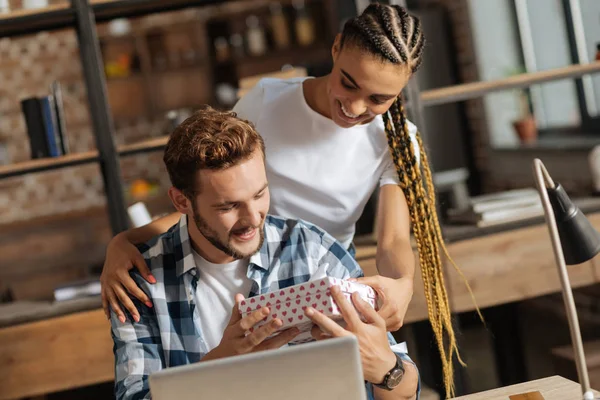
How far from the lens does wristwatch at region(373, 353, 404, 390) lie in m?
1.55

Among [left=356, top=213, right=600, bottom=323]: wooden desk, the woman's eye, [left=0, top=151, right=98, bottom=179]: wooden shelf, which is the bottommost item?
[left=356, top=213, right=600, bottom=323]: wooden desk

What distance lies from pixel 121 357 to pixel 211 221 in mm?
334

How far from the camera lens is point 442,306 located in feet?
7.18

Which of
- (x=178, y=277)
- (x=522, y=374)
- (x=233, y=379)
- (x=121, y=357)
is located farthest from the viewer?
(x=522, y=374)

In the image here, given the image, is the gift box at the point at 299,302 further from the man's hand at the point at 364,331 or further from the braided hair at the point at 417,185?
the braided hair at the point at 417,185

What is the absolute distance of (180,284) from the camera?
6.00ft

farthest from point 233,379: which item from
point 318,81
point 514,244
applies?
point 514,244

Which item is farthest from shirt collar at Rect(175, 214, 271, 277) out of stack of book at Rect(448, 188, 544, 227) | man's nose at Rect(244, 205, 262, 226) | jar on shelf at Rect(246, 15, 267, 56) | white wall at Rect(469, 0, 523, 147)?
jar on shelf at Rect(246, 15, 267, 56)

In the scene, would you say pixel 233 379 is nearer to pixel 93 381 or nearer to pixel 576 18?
pixel 93 381

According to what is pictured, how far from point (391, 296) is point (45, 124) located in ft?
5.44

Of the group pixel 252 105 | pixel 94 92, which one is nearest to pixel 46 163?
pixel 94 92

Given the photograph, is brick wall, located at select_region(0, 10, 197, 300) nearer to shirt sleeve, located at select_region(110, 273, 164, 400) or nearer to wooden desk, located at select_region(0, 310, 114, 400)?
wooden desk, located at select_region(0, 310, 114, 400)

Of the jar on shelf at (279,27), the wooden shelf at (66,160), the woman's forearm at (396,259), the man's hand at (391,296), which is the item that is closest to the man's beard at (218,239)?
the man's hand at (391,296)

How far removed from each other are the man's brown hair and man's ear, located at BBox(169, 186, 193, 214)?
18 mm
